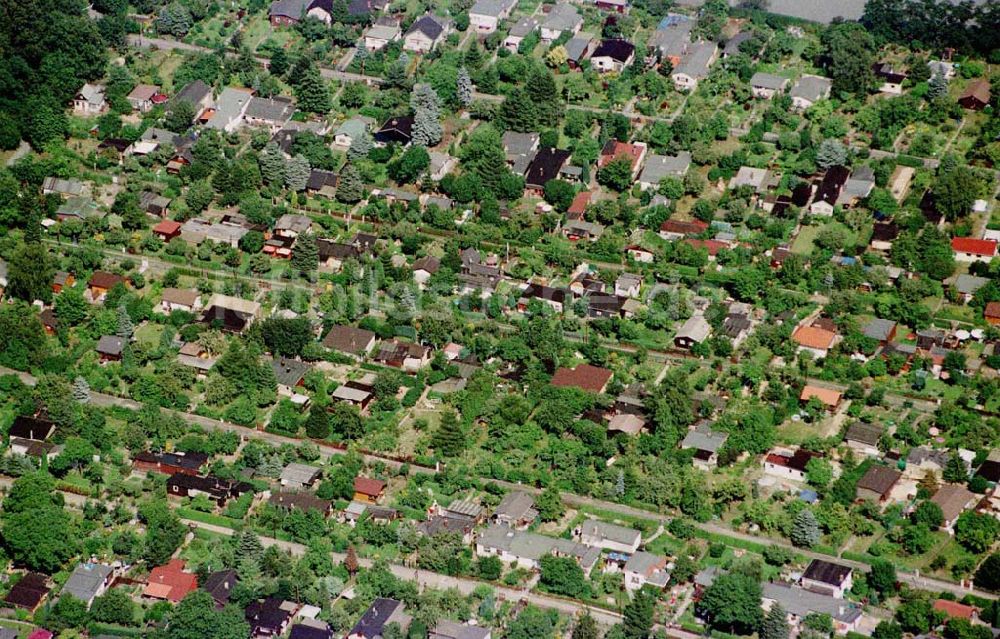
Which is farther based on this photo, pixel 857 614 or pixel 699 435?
pixel 699 435

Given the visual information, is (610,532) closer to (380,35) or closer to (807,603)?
(807,603)

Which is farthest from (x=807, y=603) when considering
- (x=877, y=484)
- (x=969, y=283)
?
(x=969, y=283)

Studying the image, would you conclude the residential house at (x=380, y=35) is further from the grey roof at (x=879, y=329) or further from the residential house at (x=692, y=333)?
the grey roof at (x=879, y=329)

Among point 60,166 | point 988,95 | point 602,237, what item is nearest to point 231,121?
point 60,166

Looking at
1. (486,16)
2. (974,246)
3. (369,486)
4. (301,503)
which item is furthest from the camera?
(486,16)

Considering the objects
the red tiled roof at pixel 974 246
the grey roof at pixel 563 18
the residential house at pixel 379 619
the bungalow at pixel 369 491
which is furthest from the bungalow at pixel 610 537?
the grey roof at pixel 563 18

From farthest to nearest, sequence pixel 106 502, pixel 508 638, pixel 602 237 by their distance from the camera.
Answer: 1. pixel 602 237
2. pixel 106 502
3. pixel 508 638

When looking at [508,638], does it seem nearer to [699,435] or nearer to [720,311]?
[699,435]
